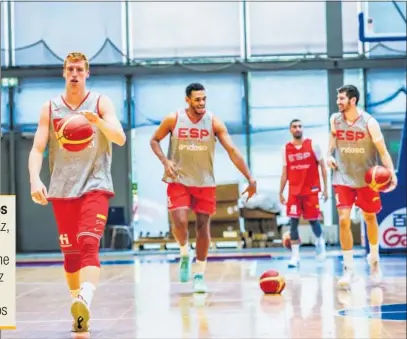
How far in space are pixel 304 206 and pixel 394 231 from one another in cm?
224

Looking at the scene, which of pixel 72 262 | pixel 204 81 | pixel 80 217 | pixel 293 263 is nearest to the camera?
pixel 80 217

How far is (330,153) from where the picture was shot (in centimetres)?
782

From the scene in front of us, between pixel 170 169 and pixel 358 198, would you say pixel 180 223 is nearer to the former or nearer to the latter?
pixel 170 169

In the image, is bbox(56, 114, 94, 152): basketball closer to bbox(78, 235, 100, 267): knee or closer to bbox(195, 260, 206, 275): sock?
bbox(78, 235, 100, 267): knee

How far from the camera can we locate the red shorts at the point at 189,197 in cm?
724

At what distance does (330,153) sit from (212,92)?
1019cm

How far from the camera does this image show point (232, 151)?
23.0ft

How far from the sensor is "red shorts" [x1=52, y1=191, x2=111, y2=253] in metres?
4.84

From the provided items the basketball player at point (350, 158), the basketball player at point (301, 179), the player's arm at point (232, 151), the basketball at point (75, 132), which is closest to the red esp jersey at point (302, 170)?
the basketball player at point (301, 179)

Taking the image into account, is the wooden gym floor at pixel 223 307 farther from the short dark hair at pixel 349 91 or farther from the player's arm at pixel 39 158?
the short dark hair at pixel 349 91

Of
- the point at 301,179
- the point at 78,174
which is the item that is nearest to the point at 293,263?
the point at 301,179

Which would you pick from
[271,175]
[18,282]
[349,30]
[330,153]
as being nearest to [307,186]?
[330,153]

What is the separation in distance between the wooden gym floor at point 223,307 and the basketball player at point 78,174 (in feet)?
1.76

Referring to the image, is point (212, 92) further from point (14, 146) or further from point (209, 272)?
point (209, 272)
